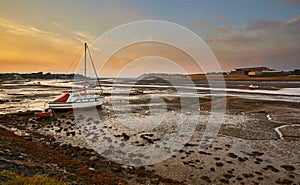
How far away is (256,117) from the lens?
2206 cm

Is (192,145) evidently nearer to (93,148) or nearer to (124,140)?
(124,140)

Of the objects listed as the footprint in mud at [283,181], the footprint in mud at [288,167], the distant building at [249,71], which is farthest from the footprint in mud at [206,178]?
the distant building at [249,71]

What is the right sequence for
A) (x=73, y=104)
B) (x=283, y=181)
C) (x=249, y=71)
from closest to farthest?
(x=283, y=181) < (x=73, y=104) < (x=249, y=71)

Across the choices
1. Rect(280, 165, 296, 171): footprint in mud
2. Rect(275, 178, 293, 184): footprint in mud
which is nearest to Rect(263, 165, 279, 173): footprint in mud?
Rect(280, 165, 296, 171): footprint in mud

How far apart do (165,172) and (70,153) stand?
5.24m

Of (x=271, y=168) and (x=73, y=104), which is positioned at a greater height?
(x=73, y=104)

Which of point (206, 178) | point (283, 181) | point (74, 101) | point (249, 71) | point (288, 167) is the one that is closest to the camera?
point (283, 181)

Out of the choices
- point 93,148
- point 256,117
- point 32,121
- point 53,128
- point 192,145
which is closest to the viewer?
point 93,148

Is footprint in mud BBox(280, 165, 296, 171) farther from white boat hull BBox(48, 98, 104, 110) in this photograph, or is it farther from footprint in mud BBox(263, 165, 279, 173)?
white boat hull BBox(48, 98, 104, 110)

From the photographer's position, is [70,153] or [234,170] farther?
[70,153]

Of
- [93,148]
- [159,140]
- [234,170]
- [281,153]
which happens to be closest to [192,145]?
[159,140]

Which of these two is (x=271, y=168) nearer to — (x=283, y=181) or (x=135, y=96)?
(x=283, y=181)

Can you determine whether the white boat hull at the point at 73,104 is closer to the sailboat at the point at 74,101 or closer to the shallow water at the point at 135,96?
the sailboat at the point at 74,101

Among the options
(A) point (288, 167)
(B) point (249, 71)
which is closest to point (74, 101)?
(A) point (288, 167)
